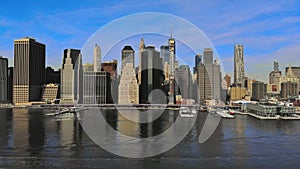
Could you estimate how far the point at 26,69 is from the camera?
43.6m

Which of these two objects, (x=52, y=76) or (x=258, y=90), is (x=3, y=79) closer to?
(x=52, y=76)

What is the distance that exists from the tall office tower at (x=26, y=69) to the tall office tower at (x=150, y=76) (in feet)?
52.3

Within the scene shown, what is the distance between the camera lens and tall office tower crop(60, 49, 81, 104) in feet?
139

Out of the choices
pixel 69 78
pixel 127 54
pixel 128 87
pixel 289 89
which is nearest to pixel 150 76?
pixel 128 87

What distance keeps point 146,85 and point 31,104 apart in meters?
16.9

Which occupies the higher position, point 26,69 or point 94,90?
point 26,69

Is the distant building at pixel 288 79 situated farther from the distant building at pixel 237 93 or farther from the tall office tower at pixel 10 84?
the tall office tower at pixel 10 84

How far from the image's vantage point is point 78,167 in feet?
22.8

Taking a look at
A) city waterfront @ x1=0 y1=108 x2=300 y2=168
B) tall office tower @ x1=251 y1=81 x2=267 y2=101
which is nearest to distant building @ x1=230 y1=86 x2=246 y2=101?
tall office tower @ x1=251 y1=81 x2=267 y2=101

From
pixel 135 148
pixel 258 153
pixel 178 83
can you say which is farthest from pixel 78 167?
pixel 178 83

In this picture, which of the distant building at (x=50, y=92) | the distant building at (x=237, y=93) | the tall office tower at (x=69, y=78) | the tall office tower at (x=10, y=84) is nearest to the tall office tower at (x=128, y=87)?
the tall office tower at (x=69, y=78)

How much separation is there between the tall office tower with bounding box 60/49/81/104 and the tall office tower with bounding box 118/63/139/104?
956 centimetres

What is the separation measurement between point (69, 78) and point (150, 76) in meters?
18.3

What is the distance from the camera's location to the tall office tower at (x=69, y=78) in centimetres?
4233
